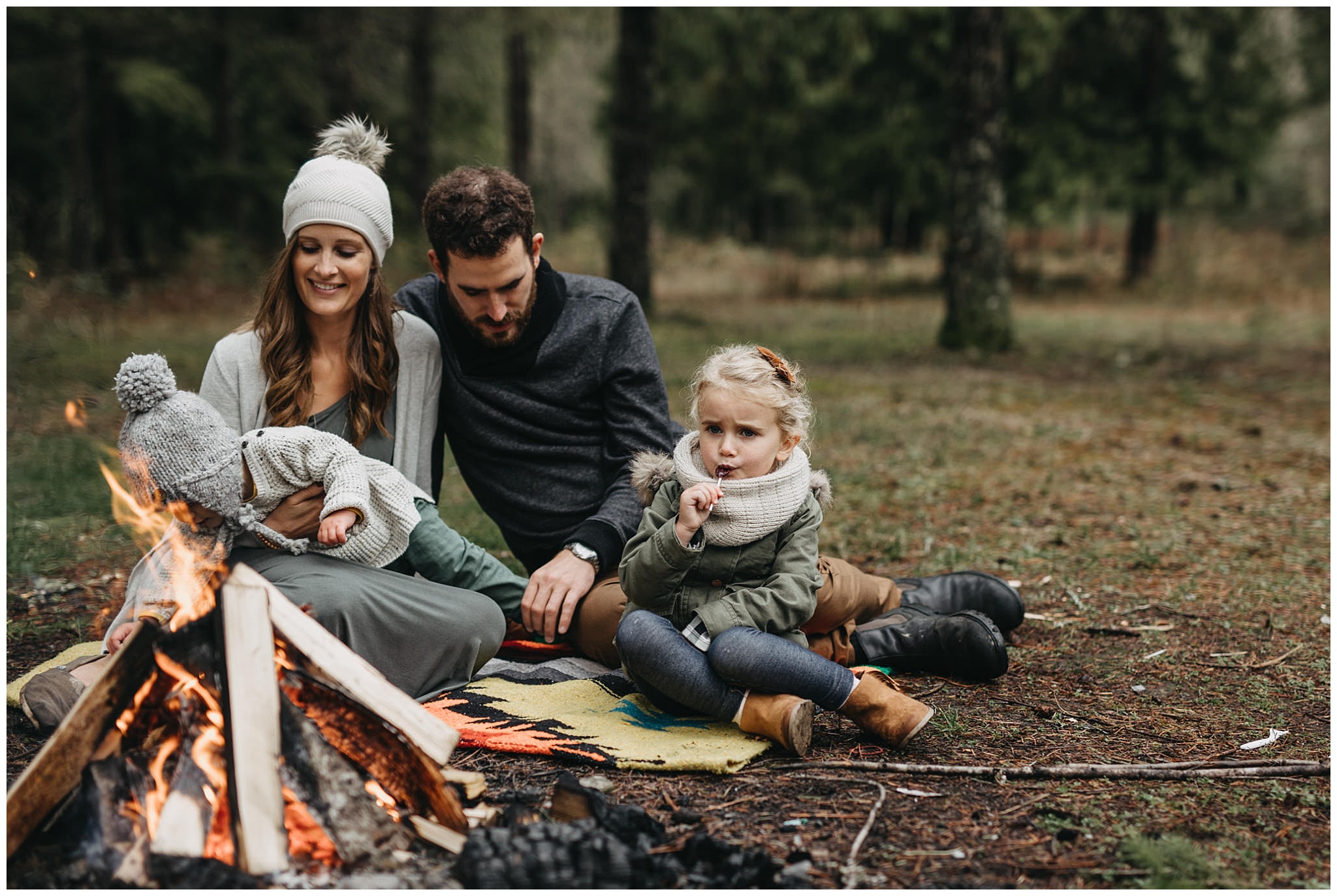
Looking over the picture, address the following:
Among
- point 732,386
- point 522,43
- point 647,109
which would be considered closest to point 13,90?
point 522,43

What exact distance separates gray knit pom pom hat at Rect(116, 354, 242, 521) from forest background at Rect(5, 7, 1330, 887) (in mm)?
481

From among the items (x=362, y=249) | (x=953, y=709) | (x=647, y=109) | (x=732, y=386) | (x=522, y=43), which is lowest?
(x=953, y=709)

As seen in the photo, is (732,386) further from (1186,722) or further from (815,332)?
(815,332)

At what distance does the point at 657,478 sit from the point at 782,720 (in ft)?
2.85

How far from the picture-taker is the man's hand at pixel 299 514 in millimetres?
3180

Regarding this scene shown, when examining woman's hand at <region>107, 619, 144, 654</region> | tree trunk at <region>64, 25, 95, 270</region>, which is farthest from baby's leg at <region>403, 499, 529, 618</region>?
tree trunk at <region>64, 25, 95, 270</region>

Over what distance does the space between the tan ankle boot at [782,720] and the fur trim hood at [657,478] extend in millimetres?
674

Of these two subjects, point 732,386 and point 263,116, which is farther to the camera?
point 263,116

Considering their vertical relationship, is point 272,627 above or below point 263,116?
below

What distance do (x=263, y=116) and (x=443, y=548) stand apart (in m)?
19.1

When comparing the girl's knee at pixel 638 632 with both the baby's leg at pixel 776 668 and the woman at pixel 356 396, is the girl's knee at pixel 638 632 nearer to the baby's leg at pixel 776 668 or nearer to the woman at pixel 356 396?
the baby's leg at pixel 776 668

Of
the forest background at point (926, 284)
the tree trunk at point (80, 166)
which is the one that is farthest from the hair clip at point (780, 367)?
the tree trunk at point (80, 166)

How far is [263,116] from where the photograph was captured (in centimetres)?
2019

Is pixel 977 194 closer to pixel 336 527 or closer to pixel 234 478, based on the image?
pixel 336 527
